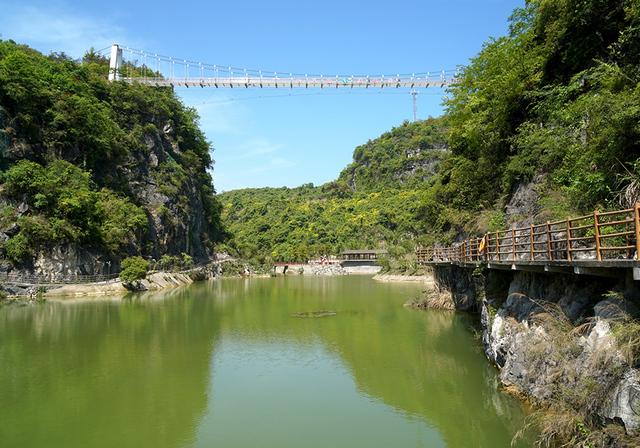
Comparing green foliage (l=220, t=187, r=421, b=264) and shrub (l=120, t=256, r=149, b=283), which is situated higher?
green foliage (l=220, t=187, r=421, b=264)

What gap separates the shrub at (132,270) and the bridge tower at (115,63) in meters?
36.0

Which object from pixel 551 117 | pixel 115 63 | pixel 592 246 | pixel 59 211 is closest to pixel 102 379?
pixel 592 246

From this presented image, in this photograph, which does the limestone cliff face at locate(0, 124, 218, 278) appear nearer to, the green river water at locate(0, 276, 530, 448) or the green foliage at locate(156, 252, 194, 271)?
the green foliage at locate(156, 252, 194, 271)

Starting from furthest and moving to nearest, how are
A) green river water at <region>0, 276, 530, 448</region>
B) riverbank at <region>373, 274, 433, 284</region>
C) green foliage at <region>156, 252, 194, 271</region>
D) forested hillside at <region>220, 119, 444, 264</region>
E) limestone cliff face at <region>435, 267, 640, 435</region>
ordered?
forested hillside at <region>220, 119, 444, 264</region>, riverbank at <region>373, 274, 433, 284</region>, green foliage at <region>156, 252, 194, 271</region>, green river water at <region>0, 276, 530, 448</region>, limestone cliff face at <region>435, 267, 640, 435</region>

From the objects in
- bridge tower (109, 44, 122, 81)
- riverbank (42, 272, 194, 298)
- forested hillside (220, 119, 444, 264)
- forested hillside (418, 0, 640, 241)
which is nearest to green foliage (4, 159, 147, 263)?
riverbank (42, 272, 194, 298)

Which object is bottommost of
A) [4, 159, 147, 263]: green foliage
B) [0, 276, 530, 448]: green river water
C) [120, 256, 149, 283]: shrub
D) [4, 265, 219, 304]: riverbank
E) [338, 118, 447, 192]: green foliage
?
[0, 276, 530, 448]: green river water

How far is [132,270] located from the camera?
149ft

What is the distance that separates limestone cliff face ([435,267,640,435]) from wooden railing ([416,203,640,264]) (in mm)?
703

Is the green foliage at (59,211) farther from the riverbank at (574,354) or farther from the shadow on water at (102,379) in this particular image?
the riverbank at (574,354)

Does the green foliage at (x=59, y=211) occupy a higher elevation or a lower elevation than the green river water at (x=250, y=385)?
higher

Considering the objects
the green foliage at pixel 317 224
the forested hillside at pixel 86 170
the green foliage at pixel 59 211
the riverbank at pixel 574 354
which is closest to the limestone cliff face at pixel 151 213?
the forested hillside at pixel 86 170

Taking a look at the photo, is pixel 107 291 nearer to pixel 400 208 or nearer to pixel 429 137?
pixel 400 208

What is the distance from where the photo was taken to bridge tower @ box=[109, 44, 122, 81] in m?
70.8

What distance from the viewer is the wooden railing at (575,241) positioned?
8.11 m
